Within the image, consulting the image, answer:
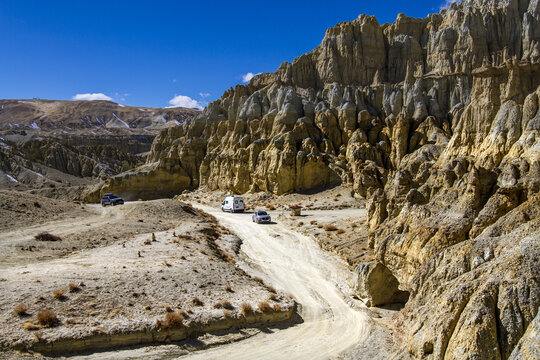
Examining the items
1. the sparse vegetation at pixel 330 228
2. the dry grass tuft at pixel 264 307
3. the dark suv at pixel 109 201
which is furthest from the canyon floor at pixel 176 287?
the dark suv at pixel 109 201

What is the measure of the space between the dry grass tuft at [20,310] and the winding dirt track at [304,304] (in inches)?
205

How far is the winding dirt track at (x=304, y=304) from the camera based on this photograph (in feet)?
38.3

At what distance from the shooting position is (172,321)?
39.9 feet

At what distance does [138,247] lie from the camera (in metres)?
21.2

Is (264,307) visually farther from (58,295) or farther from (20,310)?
(20,310)

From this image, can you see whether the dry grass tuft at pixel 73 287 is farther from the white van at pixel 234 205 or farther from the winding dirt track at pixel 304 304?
the white van at pixel 234 205

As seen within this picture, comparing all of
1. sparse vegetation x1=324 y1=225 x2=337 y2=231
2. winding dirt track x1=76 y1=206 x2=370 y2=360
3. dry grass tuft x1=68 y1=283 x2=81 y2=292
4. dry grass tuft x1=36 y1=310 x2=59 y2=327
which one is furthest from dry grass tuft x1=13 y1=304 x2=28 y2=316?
sparse vegetation x1=324 y1=225 x2=337 y2=231

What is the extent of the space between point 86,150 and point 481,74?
342 ft

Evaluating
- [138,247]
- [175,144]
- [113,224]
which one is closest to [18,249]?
[138,247]

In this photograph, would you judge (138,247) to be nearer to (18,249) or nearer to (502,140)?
(18,249)

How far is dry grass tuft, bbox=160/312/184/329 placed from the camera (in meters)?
12.0

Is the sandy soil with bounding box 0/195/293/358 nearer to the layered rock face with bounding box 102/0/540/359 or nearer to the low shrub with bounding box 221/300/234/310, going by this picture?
the low shrub with bounding box 221/300/234/310

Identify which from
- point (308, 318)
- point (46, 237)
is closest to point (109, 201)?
point (46, 237)

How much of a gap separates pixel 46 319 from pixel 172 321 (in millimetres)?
3616
